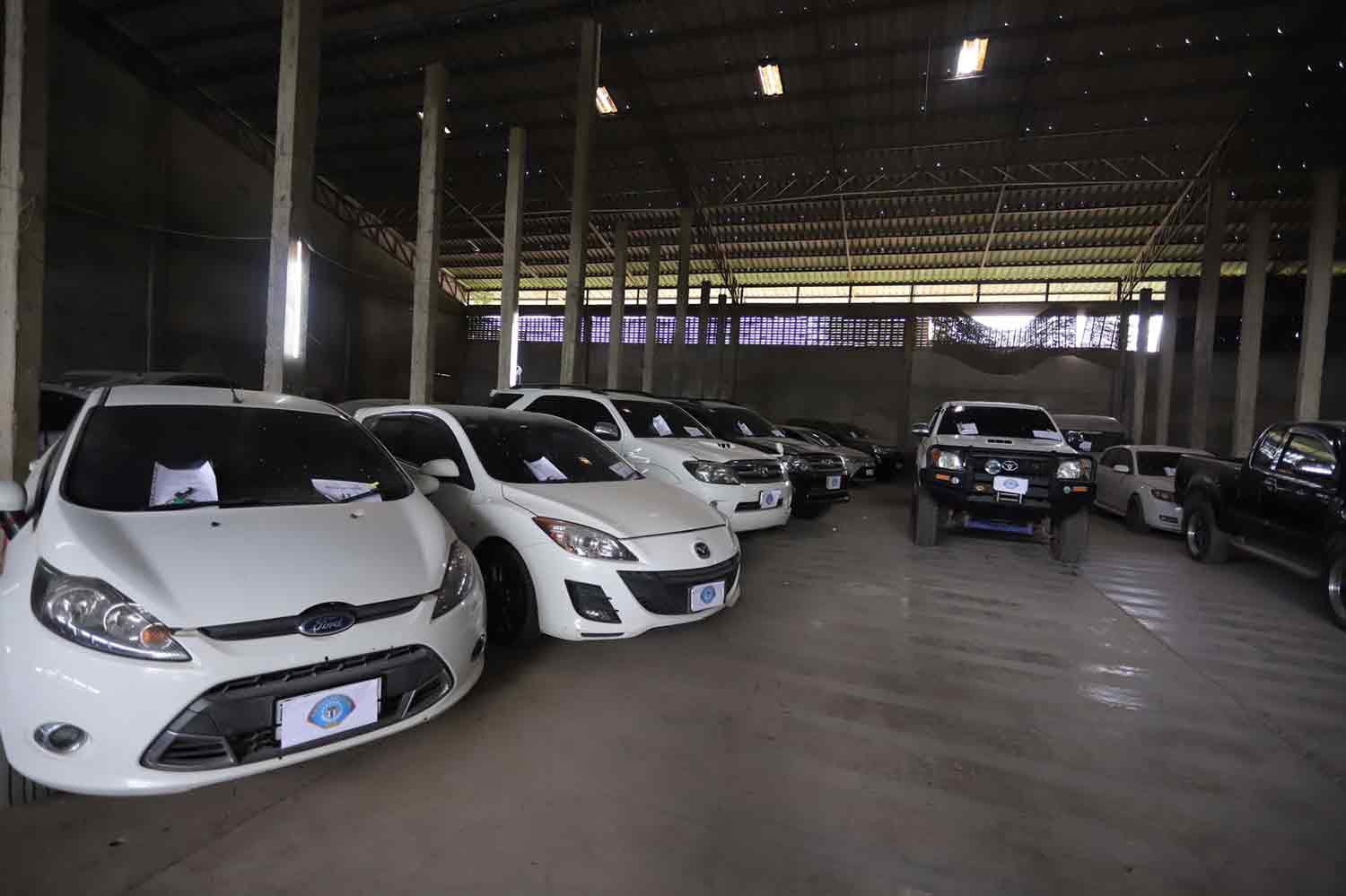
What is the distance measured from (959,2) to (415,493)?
12.6 metres

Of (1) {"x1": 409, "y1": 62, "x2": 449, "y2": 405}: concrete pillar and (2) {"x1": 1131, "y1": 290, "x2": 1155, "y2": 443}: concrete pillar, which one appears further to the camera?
(2) {"x1": 1131, "y1": 290, "x2": 1155, "y2": 443}: concrete pillar

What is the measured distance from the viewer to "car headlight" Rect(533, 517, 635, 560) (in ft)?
10.6

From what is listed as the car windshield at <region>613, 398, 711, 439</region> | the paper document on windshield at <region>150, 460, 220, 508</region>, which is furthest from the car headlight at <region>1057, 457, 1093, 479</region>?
the paper document on windshield at <region>150, 460, 220, 508</region>

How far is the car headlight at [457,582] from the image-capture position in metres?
2.42

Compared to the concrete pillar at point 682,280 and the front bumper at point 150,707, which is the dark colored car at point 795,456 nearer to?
the front bumper at point 150,707

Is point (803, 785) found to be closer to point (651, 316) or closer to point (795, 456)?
point (795, 456)

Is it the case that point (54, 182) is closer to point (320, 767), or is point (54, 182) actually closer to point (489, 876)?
point (320, 767)

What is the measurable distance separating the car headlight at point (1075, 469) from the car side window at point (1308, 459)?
1.46 meters

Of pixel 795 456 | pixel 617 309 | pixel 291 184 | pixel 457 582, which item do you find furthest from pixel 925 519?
pixel 617 309

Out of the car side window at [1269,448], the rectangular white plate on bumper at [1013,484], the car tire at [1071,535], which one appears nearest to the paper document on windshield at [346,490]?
the rectangular white plate on bumper at [1013,484]

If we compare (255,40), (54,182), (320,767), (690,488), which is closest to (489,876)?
(320,767)

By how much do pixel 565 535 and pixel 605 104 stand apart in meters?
13.6

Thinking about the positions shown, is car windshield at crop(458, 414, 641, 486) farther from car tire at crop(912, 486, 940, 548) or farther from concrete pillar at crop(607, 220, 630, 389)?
concrete pillar at crop(607, 220, 630, 389)

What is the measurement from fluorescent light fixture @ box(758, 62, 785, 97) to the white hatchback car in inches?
506
